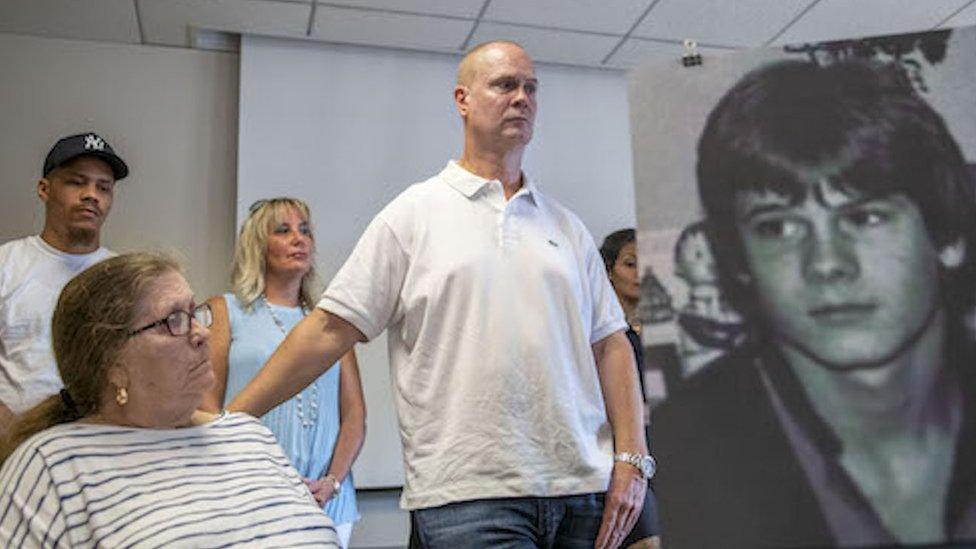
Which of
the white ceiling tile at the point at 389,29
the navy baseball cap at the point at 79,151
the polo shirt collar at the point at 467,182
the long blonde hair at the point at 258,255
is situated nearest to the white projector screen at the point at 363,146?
the white ceiling tile at the point at 389,29

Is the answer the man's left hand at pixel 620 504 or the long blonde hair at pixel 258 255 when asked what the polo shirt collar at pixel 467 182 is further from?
the long blonde hair at pixel 258 255

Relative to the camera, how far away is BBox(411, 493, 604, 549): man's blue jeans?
3.79ft

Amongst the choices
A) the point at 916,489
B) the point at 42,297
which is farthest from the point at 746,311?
the point at 42,297

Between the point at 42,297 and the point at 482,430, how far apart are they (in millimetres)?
1534

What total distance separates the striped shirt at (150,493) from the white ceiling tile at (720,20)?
252cm

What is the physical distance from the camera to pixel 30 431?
3.89ft

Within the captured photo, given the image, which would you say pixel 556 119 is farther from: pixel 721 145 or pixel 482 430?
pixel 721 145

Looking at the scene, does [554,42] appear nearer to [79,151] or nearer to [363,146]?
[363,146]

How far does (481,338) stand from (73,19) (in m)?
2.61

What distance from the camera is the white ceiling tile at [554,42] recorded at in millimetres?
3318

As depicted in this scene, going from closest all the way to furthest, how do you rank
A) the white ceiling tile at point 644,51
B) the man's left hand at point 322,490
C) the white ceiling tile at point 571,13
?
the man's left hand at point 322,490
the white ceiling tile at point 571,13
the white ceiling tile at point 644,51

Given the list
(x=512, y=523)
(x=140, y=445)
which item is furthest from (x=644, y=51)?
(x=140, y=445)

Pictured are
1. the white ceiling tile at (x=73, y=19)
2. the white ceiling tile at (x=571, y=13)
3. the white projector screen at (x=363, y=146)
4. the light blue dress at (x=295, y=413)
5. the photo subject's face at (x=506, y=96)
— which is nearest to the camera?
the photo subject's face at (x=506, y=96)

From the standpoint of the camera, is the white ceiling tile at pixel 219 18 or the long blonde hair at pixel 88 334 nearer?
the long blonde hair at pixel 88 334
